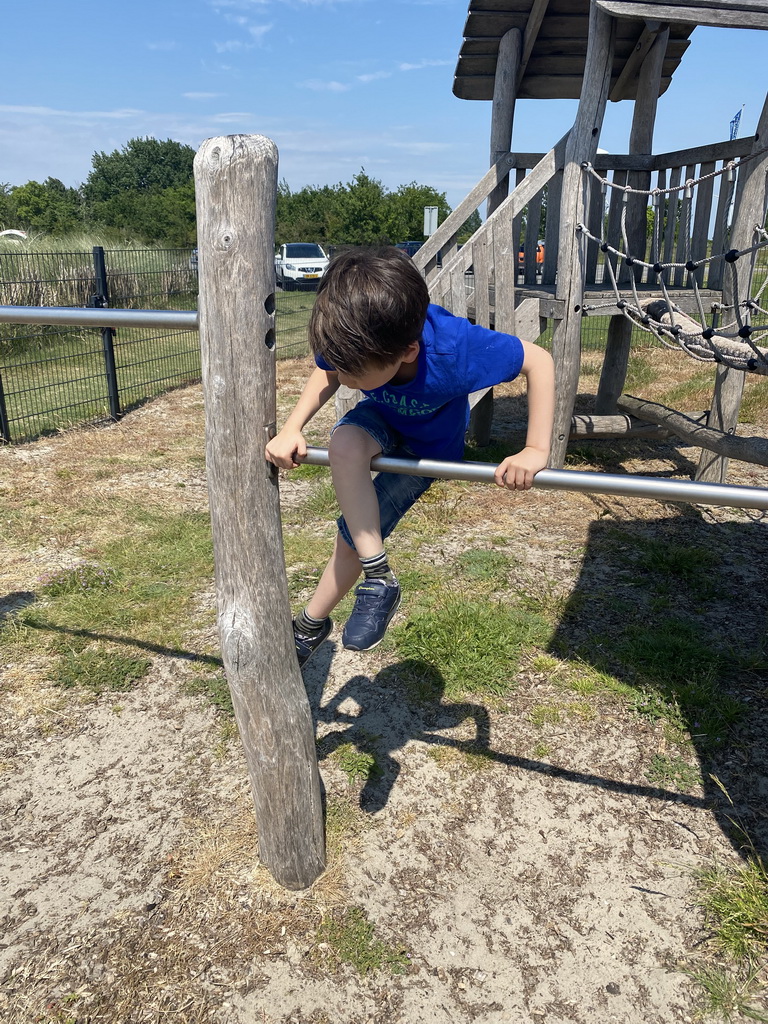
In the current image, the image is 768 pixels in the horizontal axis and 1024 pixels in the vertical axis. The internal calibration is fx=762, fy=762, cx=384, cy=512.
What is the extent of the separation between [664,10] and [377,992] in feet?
16.8

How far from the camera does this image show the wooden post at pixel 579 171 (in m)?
4.91

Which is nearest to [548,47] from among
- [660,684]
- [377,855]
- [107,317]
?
[660,684]

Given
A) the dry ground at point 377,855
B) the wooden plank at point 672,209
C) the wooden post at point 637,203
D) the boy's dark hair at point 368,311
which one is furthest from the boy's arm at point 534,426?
the wooden post at point 637,203

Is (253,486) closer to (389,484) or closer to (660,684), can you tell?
(389,484)

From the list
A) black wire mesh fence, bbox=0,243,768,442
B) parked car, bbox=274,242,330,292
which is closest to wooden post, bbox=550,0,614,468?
Answer: black wire mesh fence, bbox=0,243,768,442

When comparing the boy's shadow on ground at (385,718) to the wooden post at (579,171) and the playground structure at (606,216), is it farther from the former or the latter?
the wooden post at (579,171)

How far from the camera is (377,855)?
7.93 ft

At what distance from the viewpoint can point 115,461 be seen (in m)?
6.48

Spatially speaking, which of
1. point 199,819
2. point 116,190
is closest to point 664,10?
point 199,819

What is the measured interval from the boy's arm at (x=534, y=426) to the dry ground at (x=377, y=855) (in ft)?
4.23

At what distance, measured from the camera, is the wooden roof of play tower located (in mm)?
6148

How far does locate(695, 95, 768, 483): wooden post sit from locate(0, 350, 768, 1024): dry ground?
201 centimetres

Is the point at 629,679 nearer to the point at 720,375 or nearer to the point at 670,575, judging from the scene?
the point at 670,575

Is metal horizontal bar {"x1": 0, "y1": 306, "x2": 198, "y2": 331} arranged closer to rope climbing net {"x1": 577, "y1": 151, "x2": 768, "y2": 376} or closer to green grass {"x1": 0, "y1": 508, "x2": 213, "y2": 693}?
green grass {"x1": 0, "y1": 508, "x2": 213, "y2": 693}
